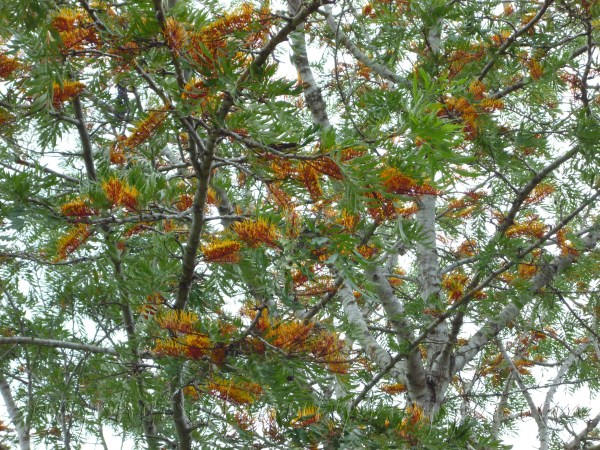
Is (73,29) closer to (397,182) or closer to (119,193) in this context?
(119,193)

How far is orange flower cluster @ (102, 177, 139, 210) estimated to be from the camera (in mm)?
1136

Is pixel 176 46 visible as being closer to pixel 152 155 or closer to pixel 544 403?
pixel 152 155

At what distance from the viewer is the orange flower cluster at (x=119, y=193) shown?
3.73 ft

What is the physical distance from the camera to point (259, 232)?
1179mm

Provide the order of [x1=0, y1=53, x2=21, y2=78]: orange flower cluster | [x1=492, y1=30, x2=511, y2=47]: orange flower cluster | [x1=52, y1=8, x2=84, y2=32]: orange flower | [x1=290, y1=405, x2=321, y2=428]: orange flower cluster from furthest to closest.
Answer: [x1=492, y1=30, x2=511, y2=47]: orange flower cluster < [x1=290, y1=405, x2=321, y2=428]: orange flower cluster < [x1=0, y1=53, x2=21, y2=78]: orange flower cluster < [x1=52, y1=8, x2=84, y2=32]: orange flower

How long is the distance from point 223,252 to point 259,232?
10 cm

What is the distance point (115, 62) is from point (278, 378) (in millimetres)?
714

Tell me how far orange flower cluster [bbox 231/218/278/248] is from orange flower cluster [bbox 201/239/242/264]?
5cm

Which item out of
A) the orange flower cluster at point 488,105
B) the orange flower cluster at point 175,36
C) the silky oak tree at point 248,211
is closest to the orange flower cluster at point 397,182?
the silky oak tree at point 248,211

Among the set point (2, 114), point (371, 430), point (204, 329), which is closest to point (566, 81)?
point (371, 430)

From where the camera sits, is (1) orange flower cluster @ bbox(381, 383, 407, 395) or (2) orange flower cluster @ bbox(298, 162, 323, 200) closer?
(2) orange flower cluster @ bbox(298, 162, 323, 200)

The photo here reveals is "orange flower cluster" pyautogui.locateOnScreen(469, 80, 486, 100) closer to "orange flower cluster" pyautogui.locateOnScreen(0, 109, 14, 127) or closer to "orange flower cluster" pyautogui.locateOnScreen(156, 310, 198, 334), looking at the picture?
"orange flower cluster" pyautogui.locateOnScreen(156, 310, 198, 334)

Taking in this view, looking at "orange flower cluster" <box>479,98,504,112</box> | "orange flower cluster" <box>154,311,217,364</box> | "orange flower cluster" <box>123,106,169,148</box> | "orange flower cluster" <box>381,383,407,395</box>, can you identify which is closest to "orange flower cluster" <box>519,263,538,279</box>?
"orange flower cluster" <box>381,383,407,395</box>

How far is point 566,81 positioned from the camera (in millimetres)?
2316
